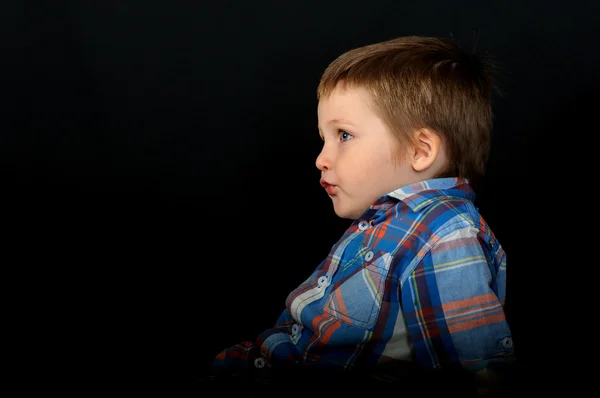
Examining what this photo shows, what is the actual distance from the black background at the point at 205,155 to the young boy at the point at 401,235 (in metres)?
0.58

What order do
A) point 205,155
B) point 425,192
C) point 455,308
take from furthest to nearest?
point 205,155 < point 425,192 < point 455,308

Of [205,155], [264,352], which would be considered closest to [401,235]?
[264,352]

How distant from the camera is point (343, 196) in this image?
1321 mm

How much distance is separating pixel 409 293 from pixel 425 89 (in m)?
0.39

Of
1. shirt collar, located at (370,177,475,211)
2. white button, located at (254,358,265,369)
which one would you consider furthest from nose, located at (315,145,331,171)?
white button, located at (254,358,265,369)

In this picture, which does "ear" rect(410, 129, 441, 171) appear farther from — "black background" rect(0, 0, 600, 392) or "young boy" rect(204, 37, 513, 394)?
"black background" rect(0, 0, 600, 392)

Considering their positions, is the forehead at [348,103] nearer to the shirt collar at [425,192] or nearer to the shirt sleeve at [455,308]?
the shirt collar at [425,192]

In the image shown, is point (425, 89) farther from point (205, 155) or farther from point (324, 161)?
point (205, 155)

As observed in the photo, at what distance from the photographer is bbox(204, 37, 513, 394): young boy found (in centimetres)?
114

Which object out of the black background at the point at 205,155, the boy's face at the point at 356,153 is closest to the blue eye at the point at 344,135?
the boy's face at the point at 356,153

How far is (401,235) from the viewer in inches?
46.9

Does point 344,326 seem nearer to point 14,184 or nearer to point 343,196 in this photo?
point 343,196

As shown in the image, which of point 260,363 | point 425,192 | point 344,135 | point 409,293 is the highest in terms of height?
point 344,135

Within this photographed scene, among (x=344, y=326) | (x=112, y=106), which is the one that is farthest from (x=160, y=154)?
(x=344, y=326)
